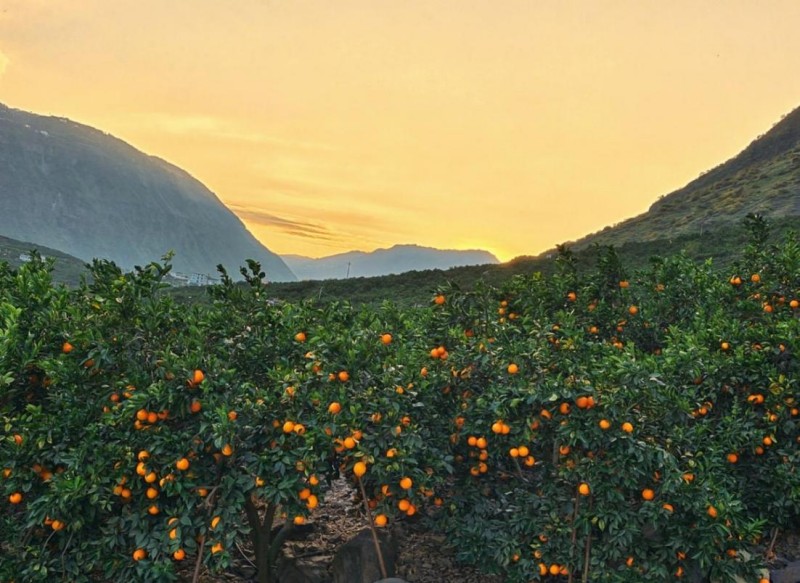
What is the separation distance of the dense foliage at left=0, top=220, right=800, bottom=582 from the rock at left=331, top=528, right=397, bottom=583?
27.1 inches

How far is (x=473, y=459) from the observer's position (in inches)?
216

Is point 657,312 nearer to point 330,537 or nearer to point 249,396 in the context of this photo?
point 330,537

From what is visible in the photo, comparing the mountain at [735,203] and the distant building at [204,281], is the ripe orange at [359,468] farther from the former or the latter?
the mountain at [735,203]

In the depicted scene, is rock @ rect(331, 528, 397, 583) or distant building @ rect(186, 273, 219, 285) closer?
rock @ rect(331, 528, 397, 583)

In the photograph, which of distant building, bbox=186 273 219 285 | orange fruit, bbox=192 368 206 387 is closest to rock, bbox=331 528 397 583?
orange fruit, bbox=192 368 206 387

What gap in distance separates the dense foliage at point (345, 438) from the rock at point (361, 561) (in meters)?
0.69

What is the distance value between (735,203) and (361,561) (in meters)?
51.9

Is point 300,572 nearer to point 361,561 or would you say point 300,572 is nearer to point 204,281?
point 361,561

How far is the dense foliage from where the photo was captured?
4520 mm

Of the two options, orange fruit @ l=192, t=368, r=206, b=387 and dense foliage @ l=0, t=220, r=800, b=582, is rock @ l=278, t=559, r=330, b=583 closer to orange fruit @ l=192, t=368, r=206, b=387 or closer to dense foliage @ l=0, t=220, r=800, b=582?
dense foliage @ l=0, t=220, r=800, b=582

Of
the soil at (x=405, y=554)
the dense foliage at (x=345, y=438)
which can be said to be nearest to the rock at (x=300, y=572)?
the soil at (x=405, y=554)

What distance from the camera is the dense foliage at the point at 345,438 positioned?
Result: 4.52 meters

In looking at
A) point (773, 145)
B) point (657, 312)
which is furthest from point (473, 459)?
point (773, 145)

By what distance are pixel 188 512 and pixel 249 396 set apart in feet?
3.42
